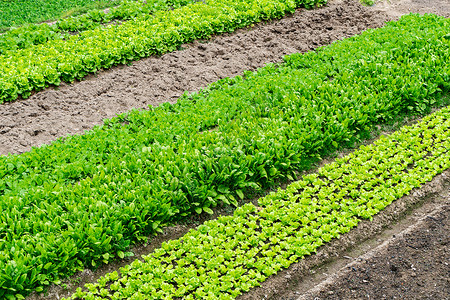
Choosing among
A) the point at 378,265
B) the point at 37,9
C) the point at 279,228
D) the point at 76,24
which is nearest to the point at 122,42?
the point at 76,24

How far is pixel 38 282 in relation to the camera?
214 inches

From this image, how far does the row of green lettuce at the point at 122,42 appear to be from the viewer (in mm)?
9672

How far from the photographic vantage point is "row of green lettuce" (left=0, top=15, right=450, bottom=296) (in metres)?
→ 5.76

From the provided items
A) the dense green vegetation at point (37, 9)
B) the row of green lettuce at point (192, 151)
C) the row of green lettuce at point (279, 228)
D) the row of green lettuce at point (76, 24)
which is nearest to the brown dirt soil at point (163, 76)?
the row of green lettuce at point (192, 151)

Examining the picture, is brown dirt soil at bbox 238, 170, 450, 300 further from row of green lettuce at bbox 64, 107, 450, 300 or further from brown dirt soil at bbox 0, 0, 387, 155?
brown dirt soil at bbox 0, 0, 387, 155

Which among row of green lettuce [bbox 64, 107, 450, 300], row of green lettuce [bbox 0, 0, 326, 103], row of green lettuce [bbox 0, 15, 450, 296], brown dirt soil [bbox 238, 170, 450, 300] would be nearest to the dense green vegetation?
row of green lettuce [bbox 0, 0, 326, 103]

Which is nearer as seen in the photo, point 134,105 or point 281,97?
point 281,97

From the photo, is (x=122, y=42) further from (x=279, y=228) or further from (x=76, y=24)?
(x=279, y=228)

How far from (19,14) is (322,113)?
432 inches

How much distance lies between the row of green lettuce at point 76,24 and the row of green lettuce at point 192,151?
4.24 meters

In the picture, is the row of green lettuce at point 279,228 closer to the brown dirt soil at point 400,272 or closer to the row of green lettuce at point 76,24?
the brown dirt soil at point 400,272

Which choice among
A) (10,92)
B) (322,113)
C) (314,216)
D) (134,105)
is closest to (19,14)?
(10,92)

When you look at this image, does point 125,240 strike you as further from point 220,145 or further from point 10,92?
point 10,92

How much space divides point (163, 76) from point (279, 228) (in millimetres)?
5333
